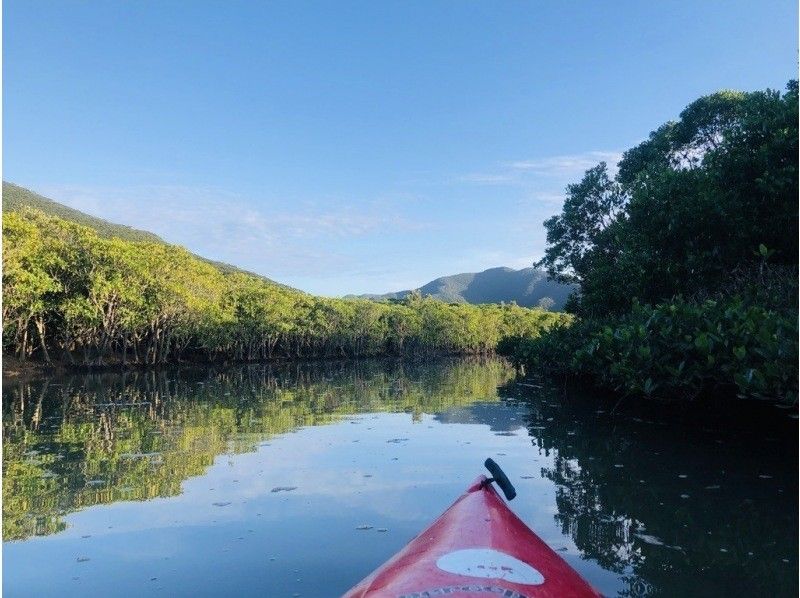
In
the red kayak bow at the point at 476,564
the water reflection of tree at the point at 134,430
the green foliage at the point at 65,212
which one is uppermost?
the green foliage at the point at 65,212

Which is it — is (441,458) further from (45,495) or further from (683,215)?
(683,215)

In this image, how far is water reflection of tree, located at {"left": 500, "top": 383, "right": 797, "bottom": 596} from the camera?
4.32 metres

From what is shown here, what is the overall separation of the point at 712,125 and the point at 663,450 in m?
17.6

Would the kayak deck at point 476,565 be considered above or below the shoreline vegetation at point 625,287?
below

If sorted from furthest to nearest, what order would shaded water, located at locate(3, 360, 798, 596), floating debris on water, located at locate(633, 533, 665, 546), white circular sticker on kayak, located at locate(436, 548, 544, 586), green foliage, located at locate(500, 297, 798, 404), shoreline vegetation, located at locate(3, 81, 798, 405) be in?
shoreline vegetation, located at locate(3, 81, 798, 405) → green foliage, located at locate(500, 297, 798, 404) → floating debris on water, located at locate(633, 533, 665, 546) → shaded water, located at locate(3, 360, 798, 596) → white circular sticker on kayak, located at locate(436, 548, 544, 586)

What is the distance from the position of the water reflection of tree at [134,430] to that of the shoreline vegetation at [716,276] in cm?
578


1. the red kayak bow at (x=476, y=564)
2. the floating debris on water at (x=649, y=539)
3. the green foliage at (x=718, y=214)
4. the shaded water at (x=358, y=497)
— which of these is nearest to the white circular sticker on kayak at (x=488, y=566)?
the red kayak bow at (x=476, y=564)

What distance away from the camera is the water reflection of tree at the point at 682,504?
14.2 feet

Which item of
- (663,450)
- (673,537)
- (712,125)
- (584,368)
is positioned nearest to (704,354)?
(663,450)

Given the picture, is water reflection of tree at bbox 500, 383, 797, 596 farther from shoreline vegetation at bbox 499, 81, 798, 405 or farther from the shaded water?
shoreline vegetation at bbox 499, 81, 798, 405

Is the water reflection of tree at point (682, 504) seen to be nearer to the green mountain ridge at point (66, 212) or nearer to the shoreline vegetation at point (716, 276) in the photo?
the shoreline vegetation at point (716, 276)

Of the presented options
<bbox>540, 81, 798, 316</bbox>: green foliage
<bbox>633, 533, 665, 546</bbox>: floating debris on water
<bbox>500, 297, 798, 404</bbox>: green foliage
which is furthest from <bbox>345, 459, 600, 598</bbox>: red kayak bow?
<bbox>540, 81, 798, 316</bbox>: green foliage

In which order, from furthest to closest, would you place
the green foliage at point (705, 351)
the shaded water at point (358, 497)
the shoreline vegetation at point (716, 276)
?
the shoreline vegetation at point (716, 276)
the green foliage at point (705, 351)
the shaded water at point (358, 497)

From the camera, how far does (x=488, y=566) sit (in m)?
3.02
